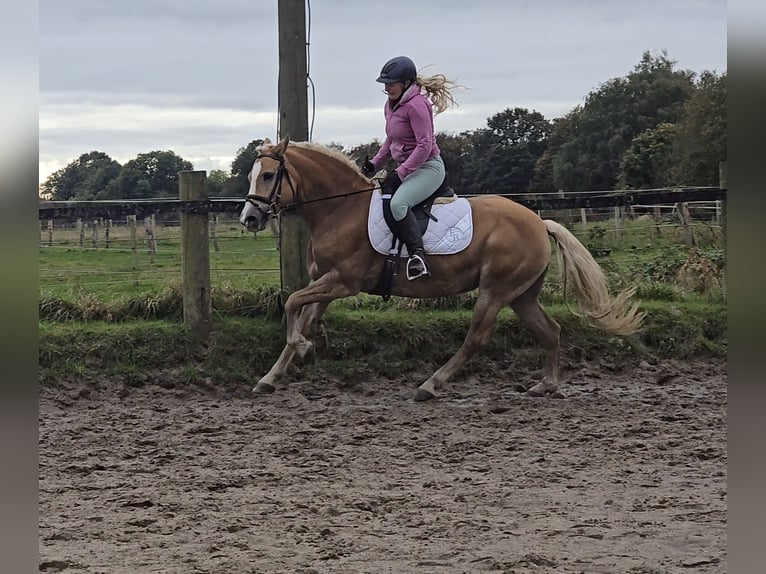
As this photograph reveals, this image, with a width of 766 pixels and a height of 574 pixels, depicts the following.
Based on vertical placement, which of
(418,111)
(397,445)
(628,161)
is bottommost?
(397,445)

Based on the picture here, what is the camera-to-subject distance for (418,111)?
650cm

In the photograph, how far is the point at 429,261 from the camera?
686 centimetres

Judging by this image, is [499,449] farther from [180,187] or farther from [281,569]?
[180,187]

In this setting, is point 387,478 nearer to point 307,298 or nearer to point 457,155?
point 307,298

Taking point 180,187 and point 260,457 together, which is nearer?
point 260,457

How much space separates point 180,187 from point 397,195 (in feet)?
7.83

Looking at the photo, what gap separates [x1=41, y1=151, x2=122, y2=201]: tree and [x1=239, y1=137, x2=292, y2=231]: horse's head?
1242 mm

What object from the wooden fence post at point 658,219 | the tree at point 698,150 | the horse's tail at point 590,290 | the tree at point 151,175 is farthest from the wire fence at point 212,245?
the tree at point 698,150

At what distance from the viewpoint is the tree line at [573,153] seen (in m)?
8.31

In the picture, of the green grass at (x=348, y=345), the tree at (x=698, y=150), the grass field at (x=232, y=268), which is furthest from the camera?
the tree at (x=698, y=150)

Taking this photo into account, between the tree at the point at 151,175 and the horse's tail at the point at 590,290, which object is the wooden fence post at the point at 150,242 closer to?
the tree at the point at 151,175

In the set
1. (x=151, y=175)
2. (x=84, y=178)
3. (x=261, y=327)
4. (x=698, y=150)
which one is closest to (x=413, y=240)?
(x=261, y=327)

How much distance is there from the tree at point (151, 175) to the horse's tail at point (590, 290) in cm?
417
